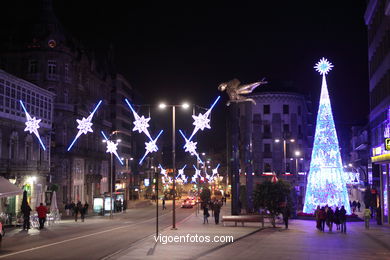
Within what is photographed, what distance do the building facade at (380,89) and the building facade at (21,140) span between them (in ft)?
92.7

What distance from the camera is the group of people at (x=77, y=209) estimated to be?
4184 cm

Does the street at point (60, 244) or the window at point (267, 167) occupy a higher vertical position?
the window at point (267, 167)

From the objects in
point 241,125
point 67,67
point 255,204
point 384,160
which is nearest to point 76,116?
point 67,67

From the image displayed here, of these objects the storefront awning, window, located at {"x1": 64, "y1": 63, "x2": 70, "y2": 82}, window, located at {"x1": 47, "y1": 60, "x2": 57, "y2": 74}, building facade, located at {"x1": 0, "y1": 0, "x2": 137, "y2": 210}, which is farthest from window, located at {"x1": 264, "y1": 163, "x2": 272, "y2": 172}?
the storefront awning

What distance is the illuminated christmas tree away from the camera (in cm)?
3844

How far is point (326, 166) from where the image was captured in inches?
1523

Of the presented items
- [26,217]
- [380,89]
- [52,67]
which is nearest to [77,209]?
[26,217]

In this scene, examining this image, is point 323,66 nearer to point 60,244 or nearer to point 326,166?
point 326,166

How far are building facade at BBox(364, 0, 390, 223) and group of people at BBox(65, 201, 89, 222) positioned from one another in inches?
922

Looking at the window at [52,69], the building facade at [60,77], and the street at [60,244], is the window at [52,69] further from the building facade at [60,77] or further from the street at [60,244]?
the street at [60,244]

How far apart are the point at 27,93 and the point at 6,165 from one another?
299 inches

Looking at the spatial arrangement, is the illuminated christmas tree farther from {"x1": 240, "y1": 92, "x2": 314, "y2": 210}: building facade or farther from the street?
{"x1": 240, "y1": 92, "x2": 314, "y2": 210}: building facade

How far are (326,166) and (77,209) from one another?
2031 centimetres

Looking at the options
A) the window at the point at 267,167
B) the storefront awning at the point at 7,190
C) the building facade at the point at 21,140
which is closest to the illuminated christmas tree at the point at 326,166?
the storefront awning at the point at 7,190
